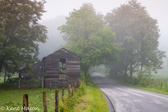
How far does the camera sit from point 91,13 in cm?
3812

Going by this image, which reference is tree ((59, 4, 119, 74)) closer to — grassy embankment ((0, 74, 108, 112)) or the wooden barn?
the wooden barn

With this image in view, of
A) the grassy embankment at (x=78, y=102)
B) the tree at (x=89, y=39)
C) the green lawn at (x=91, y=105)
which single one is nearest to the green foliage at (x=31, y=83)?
the tree at (x=89, y=39)

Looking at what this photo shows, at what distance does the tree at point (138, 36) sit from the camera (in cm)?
3809

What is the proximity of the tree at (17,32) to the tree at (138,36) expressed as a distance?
2190cm

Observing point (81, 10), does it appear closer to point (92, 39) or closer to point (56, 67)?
point (92, 39)

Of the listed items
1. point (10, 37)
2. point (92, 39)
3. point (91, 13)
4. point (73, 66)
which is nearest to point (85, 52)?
point (92, 39)

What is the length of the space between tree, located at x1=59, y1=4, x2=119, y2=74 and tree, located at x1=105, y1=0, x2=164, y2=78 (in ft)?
16.1

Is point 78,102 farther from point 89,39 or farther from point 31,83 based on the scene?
point 89,39

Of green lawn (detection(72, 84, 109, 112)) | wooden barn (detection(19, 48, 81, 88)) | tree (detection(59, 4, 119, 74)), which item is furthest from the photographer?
tree (detection(59, 4, 119, 74))

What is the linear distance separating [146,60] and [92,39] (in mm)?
14828

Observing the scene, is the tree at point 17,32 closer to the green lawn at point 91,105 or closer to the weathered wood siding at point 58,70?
the weathered wood siding at point 58,70

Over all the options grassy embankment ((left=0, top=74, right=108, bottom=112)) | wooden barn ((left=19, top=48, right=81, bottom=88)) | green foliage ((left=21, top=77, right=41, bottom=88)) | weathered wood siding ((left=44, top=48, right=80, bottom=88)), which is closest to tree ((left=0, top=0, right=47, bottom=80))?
wooden barn ((left=19, top=48, right=81, bottom=88))

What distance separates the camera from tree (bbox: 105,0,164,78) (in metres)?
38.1

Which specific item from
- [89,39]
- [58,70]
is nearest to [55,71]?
[58,70]
